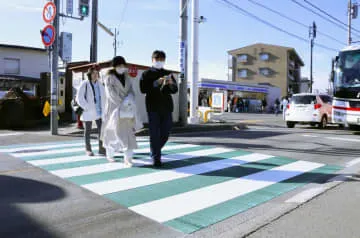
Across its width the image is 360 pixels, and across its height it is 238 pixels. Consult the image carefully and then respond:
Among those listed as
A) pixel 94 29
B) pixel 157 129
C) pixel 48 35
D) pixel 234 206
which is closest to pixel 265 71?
pixel 94 29

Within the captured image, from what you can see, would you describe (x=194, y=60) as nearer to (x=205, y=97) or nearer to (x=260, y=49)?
(x=205, y=97)

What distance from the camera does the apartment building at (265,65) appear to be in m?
61.2

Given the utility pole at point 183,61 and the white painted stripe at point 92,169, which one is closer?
the white painted stripe at point 92,169

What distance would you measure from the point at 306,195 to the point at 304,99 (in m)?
12.9

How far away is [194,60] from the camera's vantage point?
15453mm

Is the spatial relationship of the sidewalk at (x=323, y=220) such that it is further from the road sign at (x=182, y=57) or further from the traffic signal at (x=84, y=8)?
the traffic signal at (x=84, y=8)

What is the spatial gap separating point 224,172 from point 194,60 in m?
10.3

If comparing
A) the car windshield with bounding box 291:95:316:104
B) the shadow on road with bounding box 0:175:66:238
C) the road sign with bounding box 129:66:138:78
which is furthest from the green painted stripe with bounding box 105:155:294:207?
the car windshield with bounding box 291:95:316:104

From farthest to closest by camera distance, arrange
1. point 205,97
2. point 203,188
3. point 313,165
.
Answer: point 205,97 → point 313,165 → point 203,188

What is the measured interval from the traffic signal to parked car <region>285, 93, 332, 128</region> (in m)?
10.3

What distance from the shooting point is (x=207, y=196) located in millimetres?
4410

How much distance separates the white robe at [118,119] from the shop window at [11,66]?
82.5 ft

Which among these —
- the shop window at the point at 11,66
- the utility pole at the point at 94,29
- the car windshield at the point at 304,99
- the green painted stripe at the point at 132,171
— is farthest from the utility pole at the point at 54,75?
the shop window at the point at 11,66

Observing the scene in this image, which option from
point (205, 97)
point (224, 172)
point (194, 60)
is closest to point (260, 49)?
point (205, 97)
